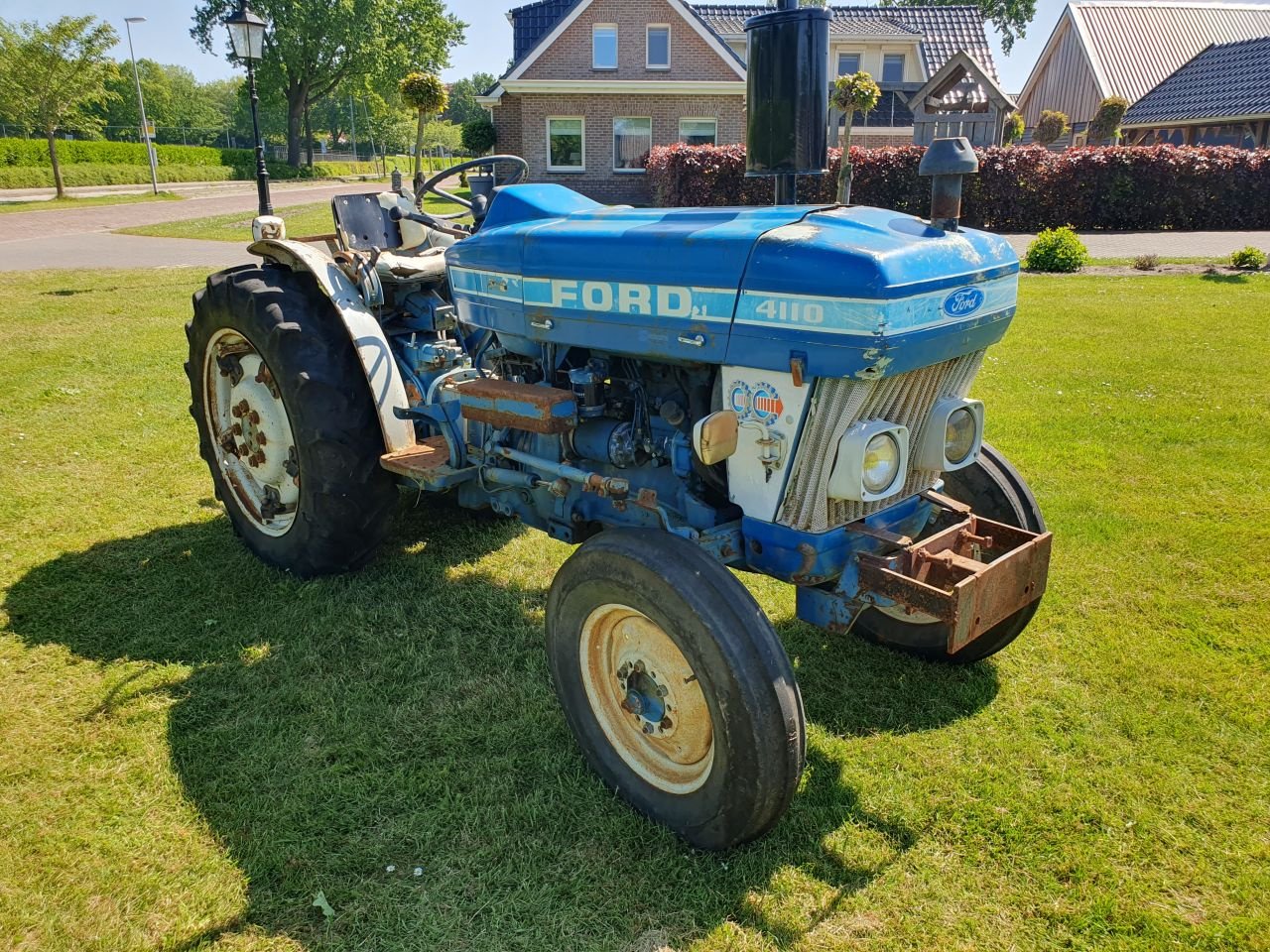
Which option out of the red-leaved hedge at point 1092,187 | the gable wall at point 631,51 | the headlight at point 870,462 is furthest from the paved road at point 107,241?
the headlight at point 870,462

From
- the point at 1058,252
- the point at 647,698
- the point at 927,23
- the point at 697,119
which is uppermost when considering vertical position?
the point at 927,23

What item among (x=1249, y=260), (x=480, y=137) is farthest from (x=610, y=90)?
(x=1249, y=260)

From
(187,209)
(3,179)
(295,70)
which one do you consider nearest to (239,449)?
(187,209)

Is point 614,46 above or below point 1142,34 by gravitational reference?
below

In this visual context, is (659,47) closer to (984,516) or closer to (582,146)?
(582,146)

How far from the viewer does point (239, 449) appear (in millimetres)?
4098

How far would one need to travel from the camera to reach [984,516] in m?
3.21

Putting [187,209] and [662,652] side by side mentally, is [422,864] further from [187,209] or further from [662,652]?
[187,209]

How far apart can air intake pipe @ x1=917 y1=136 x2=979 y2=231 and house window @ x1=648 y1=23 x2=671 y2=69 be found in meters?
25.5

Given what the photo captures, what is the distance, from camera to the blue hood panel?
2209 millimetres

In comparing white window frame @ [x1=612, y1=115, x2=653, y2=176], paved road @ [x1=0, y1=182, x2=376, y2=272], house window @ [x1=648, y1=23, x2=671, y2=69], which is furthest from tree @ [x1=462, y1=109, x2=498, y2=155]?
paved road @ [x1=0, y1=182, x2=376, y2=272]

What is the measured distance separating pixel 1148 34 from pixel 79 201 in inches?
1538

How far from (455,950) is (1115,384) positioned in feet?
21.4

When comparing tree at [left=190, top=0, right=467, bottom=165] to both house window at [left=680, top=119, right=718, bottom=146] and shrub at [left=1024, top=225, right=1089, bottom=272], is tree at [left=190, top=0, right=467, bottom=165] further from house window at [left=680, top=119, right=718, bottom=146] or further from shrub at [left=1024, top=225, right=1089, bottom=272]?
shrub at [left=1024, top=225, right=1089, bottom=272]
